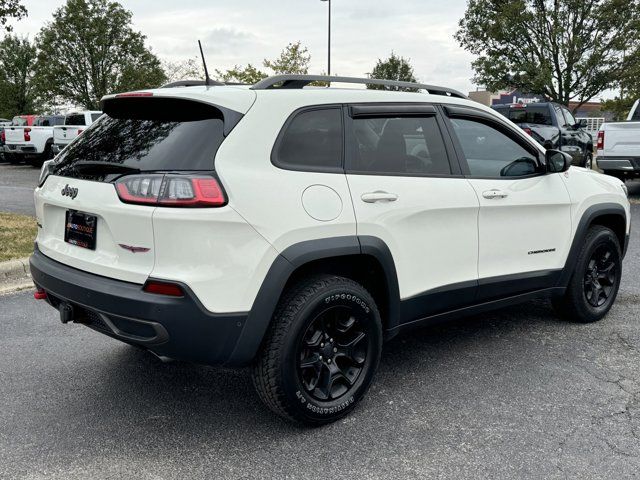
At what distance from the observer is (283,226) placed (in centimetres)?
287

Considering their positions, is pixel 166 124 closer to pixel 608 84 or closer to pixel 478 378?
pixel 478 378

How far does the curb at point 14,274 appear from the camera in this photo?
5941 millimetres

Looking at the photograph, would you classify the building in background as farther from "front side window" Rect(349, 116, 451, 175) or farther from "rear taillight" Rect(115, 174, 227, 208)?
"rear taillight" Rect(115, 174, 227, 208)

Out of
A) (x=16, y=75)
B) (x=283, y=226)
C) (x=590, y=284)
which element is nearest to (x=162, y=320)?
(x=283, y=226)

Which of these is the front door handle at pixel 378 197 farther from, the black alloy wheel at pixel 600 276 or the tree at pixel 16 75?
the tree at pixel 16 75

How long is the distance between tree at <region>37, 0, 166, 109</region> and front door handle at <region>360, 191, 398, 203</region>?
112 feet

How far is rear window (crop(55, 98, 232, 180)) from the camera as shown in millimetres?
2844

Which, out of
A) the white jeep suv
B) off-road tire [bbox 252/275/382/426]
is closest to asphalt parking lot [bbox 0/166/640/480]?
off-road tire [bbox 252/275/382/426]

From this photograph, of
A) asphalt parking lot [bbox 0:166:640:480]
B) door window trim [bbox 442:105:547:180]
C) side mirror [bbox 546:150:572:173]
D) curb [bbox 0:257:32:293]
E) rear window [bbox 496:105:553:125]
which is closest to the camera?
asphalt parking lot [bbox 0:166:640:480]

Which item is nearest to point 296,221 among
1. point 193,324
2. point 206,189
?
point 206,189

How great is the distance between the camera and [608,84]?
2186cm

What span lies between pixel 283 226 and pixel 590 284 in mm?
2936

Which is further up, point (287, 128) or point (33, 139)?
point (33, 139)

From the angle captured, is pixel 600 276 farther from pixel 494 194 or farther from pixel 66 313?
pixel 66 313
